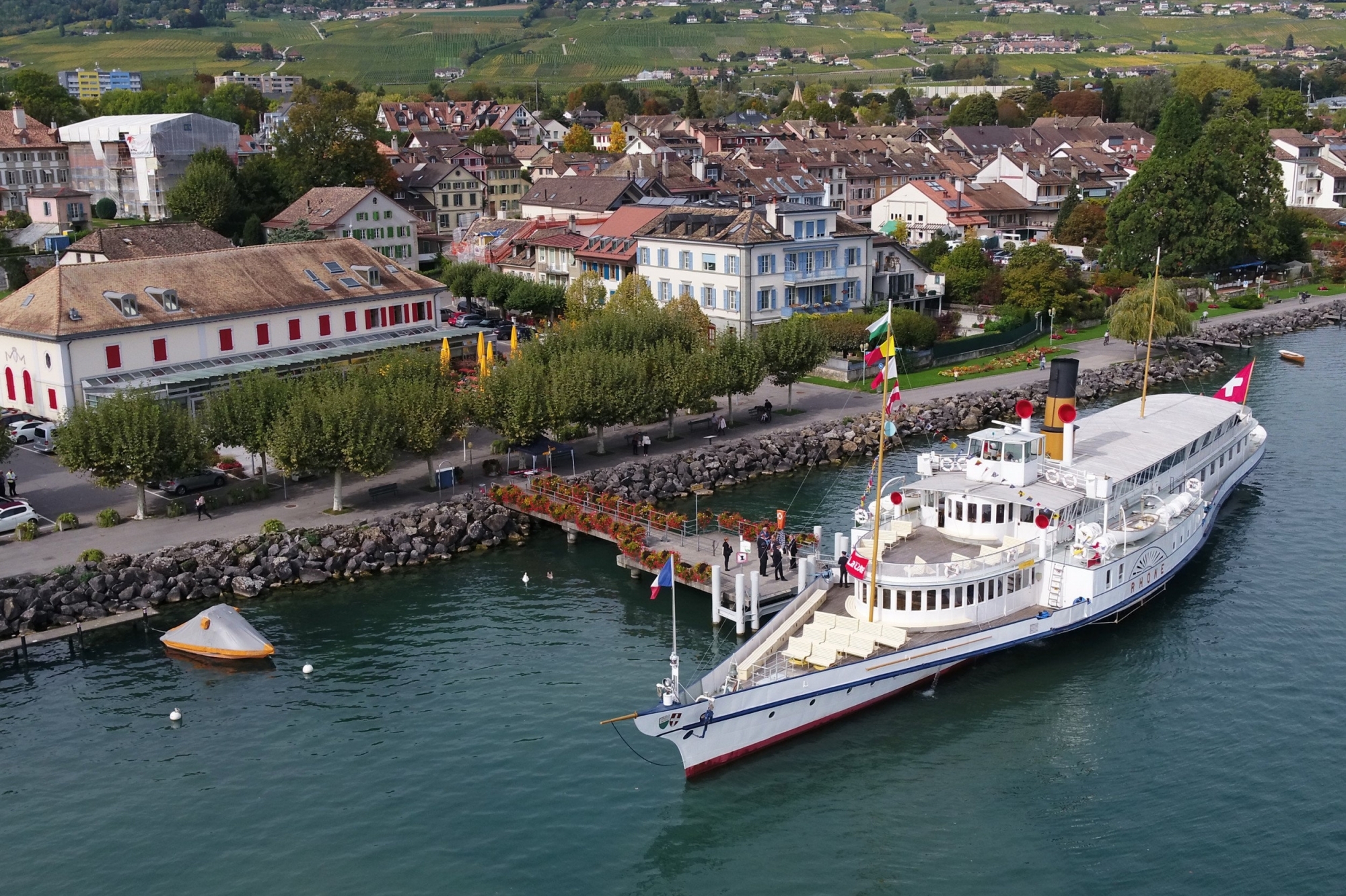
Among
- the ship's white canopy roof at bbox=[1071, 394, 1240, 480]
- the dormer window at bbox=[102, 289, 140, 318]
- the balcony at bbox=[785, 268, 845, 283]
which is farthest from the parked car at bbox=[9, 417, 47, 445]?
the ship's white canopy roof at bbox=[1071, 394, 1240, 480]

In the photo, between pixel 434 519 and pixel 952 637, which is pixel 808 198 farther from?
pixel 952 637

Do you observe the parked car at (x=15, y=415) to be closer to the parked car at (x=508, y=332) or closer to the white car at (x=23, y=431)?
the white car at (x=23, y=431)

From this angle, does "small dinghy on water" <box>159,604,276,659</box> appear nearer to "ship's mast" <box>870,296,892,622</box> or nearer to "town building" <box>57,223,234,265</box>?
"ship's mast" <box>870,296,892,622</box>

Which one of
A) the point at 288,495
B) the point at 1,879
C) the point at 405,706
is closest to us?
the point at 1,879

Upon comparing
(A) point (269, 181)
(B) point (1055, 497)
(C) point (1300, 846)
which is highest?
(A) point (269, 181)

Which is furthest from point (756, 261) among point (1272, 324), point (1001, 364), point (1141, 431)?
point (1272, 324)

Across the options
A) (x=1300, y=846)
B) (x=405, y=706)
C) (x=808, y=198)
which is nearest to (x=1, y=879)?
(x=405, y=706)
